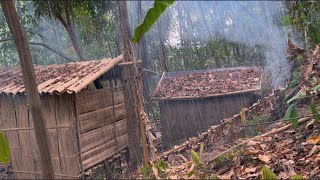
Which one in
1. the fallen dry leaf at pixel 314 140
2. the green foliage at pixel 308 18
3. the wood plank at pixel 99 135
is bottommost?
the wood plank at pixel 99 135

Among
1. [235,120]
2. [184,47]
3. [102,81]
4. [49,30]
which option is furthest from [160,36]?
[235,120]

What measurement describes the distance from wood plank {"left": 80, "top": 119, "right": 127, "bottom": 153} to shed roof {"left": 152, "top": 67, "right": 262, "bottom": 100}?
2.06 metres

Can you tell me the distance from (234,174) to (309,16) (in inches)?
121

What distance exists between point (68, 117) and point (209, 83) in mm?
4437

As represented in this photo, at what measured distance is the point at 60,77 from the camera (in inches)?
244

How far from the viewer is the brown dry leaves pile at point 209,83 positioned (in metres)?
8.93

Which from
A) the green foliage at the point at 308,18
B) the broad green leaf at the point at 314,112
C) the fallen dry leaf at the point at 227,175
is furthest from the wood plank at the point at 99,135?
the broad green leaf at the point at 314,112

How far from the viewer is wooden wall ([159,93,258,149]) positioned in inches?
354

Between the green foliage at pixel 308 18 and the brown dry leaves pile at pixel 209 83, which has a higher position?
the green foliage at pixel 308 18

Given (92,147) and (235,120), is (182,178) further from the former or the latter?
(92,147)

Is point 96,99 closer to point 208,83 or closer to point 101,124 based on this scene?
point 101,124

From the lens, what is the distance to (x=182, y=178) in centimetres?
253

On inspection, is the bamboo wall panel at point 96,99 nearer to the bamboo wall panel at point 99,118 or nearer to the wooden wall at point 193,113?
the bamboo wall panel at point 99,118

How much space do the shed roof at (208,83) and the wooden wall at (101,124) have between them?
2.09m
